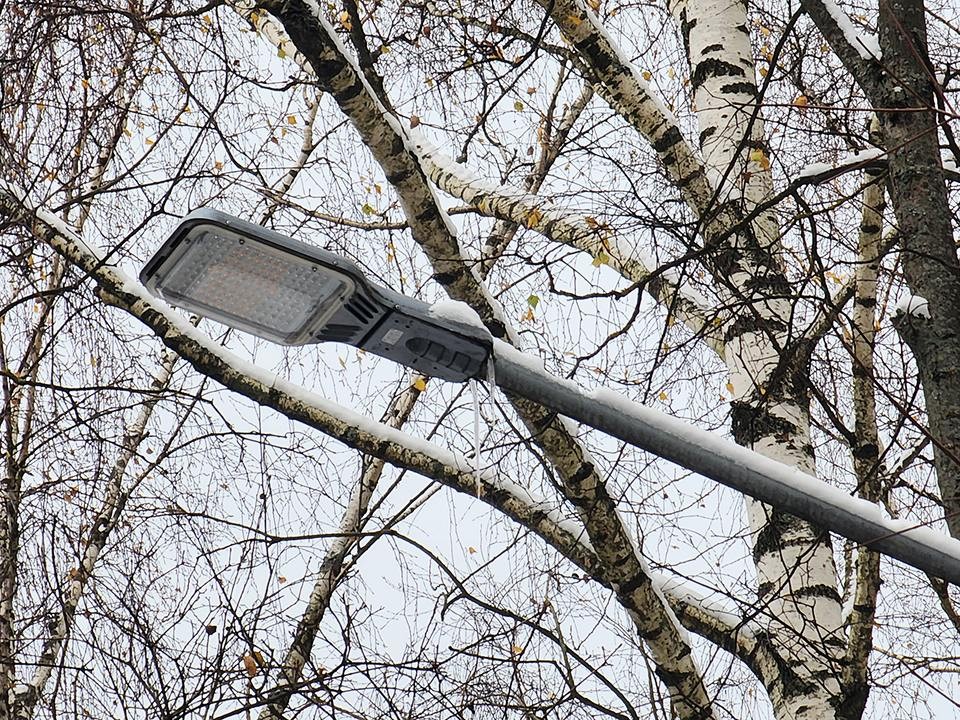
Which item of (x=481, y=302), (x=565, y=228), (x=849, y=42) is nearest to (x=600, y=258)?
(x=565, y=228)

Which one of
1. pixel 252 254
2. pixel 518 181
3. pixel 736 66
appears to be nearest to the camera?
pixel 252 254

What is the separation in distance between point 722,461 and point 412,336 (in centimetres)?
62

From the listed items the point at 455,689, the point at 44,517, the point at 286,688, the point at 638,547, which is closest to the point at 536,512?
the point at 638,547

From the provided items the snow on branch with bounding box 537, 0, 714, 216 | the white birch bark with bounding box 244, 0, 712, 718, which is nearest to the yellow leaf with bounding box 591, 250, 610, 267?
the snow on branch with bounding box 537, 0, 714, 216

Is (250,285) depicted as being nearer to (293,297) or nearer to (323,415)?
(293,297)

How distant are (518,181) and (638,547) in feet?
6.59

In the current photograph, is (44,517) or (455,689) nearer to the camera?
(455,689)

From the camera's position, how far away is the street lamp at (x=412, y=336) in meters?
1.89

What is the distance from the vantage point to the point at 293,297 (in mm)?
1958

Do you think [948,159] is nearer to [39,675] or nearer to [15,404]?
[15,404]

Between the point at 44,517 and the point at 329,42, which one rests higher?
the point at 329,42

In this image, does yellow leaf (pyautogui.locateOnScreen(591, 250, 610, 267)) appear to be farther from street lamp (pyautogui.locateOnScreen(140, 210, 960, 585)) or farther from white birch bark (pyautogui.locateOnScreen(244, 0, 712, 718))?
street lamp (pyautogui.locateOnScreen(140, 210, 960, 585))

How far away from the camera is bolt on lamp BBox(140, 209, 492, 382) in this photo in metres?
1.87

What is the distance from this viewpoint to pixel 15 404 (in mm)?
4523
